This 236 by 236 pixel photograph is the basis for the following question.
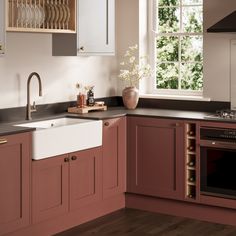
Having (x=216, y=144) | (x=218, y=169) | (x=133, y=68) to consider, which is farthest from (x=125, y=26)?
(x=218, y=169)

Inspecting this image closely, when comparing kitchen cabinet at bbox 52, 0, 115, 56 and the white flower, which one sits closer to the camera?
kitchen cabinet at bbox 52, 0, 115, 56

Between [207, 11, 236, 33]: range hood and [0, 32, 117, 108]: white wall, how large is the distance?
1308 mm

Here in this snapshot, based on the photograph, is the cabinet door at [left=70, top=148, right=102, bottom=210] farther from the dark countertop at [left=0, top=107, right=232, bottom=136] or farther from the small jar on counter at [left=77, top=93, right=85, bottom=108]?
the small jar on counter at [left=77, top=93, right=85, bottom=108]

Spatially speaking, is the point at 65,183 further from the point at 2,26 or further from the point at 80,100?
the point at 2,26

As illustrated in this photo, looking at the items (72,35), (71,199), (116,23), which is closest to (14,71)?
(72,35)

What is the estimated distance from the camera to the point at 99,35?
5.89 metres

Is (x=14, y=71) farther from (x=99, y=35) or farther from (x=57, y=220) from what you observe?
(x=57, y=220)

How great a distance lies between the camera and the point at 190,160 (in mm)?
5758

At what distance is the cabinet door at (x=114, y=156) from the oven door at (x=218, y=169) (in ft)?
2.58

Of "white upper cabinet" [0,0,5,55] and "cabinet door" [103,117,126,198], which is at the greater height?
"white upper cabinet" [0,0,5,55]

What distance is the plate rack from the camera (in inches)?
199

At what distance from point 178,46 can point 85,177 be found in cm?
187

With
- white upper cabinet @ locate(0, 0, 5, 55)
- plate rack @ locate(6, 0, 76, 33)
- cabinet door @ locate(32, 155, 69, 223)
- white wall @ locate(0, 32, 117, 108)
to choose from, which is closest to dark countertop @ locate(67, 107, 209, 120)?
white wall @ locate(0, 32, 117, 108)

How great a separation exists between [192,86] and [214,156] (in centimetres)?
115
